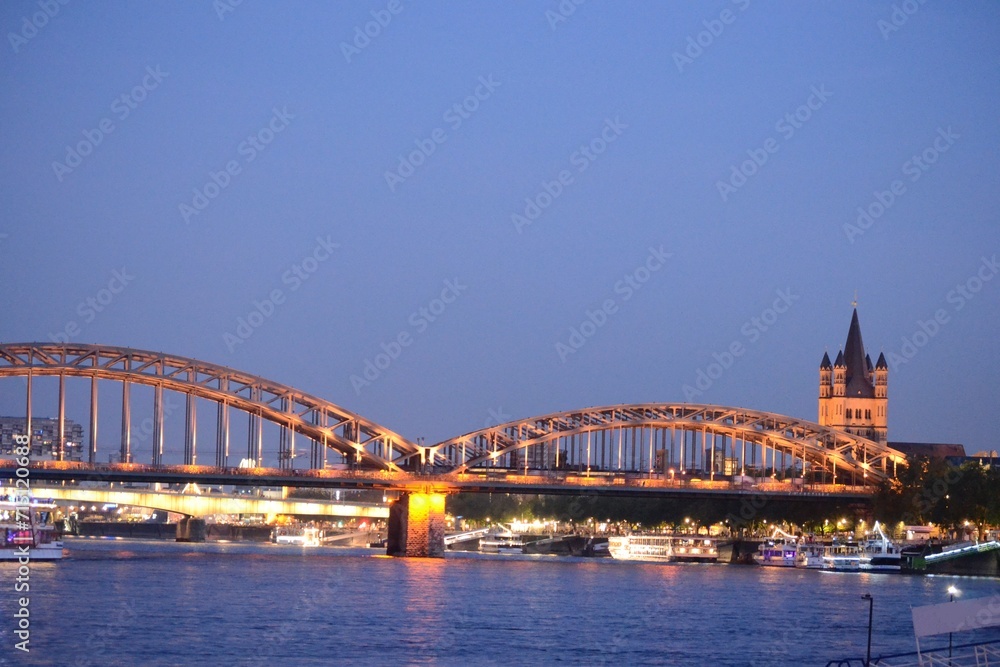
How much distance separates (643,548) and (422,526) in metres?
29.4

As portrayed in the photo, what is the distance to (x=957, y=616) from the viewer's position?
1465 inches

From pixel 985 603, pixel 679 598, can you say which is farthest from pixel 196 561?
pixel 985 603

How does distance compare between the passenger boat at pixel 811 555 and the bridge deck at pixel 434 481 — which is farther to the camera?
the passenger boat at pixel 811 555

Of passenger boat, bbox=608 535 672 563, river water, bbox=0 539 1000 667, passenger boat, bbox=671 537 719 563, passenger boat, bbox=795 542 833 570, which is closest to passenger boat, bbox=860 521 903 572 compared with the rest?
passenger boat, bbox=795 542 833 570

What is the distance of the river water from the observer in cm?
5200

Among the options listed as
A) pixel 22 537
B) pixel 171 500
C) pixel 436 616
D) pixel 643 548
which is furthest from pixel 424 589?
pixel 171 500

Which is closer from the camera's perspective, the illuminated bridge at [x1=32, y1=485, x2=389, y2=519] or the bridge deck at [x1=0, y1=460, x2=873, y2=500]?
the bridge deck at [x1=0, y1=460, x2=873, y2=500]

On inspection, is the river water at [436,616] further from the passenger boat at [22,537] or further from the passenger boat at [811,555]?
the passenger boat at [811,555]

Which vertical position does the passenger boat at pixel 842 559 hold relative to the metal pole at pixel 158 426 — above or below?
below

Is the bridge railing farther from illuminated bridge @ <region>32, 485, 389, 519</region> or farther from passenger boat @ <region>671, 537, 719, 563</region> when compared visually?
illuminated bridge @ <region>32, 485, 389, 519</region>

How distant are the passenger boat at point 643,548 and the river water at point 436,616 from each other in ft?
141

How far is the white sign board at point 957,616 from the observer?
121 feet

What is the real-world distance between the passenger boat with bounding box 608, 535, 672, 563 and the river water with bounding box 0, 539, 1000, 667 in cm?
4285

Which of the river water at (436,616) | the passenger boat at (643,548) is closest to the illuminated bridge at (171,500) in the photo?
the passenger boat at (643,548)
